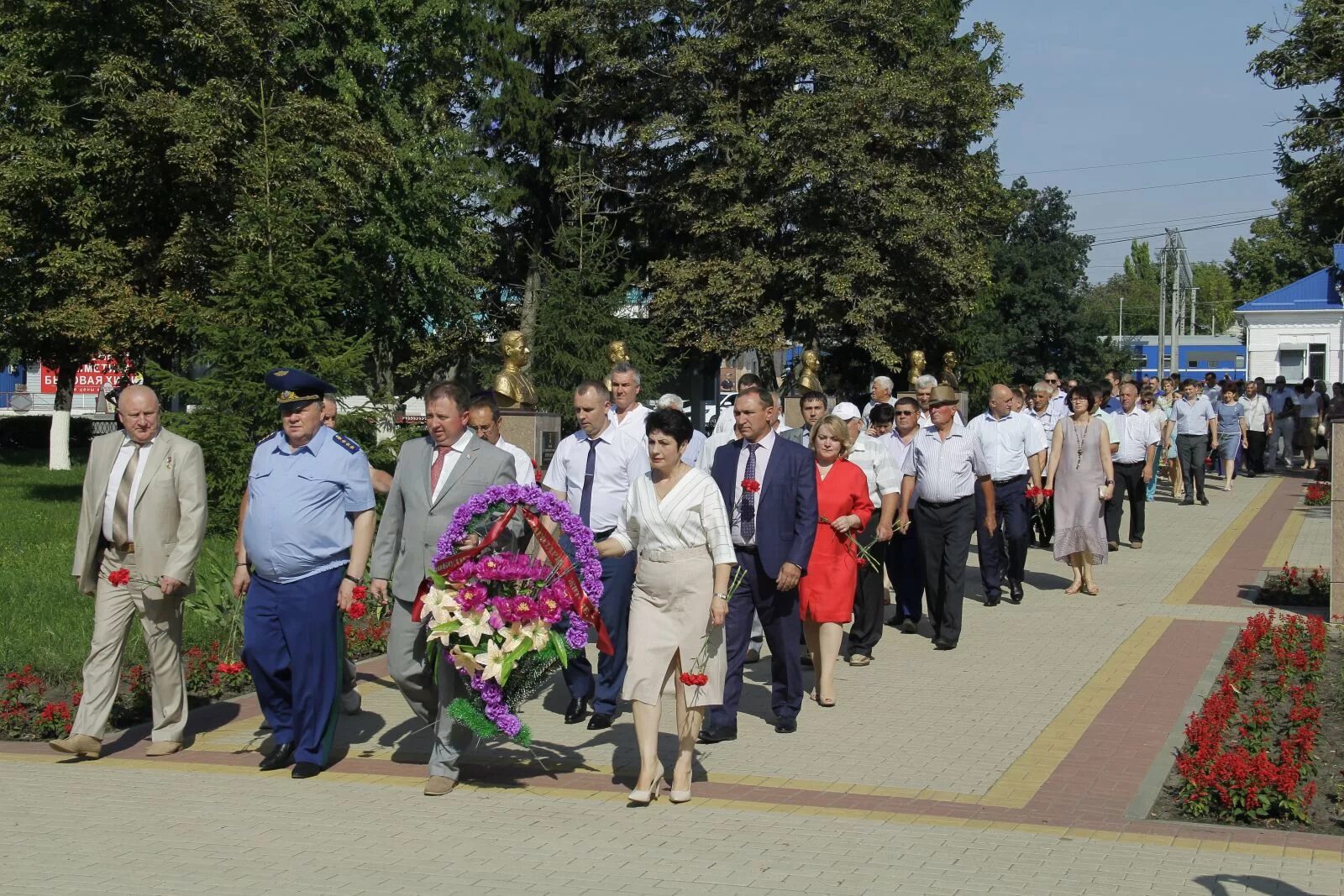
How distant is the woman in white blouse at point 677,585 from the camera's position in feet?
22.7

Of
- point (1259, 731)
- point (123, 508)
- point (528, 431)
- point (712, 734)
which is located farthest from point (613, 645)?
point (528, 431)

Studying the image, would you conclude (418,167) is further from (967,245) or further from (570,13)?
(967,245)

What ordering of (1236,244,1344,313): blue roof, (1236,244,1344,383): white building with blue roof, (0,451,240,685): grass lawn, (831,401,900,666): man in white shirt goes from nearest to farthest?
(0,451,240,685): grass lawn < (831,401,900,666): man in white shirt < (1236,244,1344,313): blue roof < (1236,244,1344,383): white building with blue roof

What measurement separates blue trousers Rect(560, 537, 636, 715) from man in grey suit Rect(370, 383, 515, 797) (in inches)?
50.5

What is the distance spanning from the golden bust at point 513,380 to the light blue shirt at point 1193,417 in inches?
511

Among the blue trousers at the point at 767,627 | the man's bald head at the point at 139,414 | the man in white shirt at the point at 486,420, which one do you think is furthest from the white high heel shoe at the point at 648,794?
the man's bald head at the point at 139,414

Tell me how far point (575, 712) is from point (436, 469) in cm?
199

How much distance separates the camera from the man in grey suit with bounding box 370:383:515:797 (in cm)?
730

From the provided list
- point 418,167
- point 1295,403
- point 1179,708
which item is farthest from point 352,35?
point 1179,708

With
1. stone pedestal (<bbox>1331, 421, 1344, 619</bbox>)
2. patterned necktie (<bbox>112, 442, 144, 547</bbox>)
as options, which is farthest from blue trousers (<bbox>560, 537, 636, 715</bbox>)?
stone pedestal (<bbox>1331, 421, 1344, 619</bbox>)

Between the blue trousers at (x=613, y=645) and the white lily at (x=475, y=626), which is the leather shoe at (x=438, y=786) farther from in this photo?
the blue trousers at (x=613, y=645)

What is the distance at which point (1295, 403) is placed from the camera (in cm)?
3192

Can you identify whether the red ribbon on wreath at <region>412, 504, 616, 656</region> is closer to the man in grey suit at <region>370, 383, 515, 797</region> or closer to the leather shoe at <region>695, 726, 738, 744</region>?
the man in grey suit at <region>370, 383, 515, 797</region>

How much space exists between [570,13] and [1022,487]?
23.9 meters
